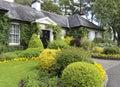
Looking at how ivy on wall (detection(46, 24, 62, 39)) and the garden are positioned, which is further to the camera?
ivy on wall (detection(46, 24, 62, 39))

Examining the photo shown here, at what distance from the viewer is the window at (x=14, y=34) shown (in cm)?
1656

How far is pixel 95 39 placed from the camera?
24.8 m

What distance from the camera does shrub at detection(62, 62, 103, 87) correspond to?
553 cm

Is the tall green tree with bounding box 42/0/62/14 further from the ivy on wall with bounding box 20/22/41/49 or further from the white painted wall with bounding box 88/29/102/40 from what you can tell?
the ivy on wall with bounding box 20/22/41/49

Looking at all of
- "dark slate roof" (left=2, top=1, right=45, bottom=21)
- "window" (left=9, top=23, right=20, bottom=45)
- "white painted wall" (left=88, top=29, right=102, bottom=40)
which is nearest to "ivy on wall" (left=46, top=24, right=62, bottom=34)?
"dark slate roof" (left=2, top=1, right=45, bottom=21)

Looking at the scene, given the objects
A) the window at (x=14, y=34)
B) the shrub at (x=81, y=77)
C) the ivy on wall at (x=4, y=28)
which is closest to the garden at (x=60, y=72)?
the shrub at (x=81, y=77)

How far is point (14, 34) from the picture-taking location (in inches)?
663

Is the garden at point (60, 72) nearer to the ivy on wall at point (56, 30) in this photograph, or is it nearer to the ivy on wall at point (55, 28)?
the ivy on wall at point (55, 28)

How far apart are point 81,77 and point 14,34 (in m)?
12.6

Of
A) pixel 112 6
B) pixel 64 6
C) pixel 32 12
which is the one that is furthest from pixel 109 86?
pixel 64 6

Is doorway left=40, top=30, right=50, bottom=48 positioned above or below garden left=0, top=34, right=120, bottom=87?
above

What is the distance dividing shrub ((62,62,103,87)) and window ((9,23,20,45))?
39.2 ft

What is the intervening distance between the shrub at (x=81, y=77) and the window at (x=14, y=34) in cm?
1193

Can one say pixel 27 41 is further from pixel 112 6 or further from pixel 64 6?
pixel 64 6
